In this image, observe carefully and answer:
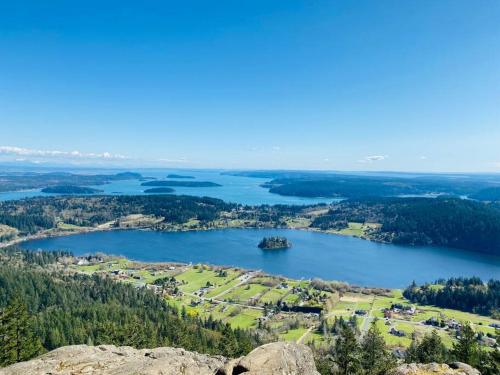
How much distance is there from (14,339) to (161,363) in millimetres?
27033

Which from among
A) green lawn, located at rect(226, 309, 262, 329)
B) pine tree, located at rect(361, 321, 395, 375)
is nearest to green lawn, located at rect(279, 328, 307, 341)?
green lawn, located at rect(226, 309, 262, 329)

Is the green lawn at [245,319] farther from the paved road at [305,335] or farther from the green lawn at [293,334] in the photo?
the paved road at [305,335]

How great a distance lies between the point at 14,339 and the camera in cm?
4088

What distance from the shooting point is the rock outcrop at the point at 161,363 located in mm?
21203

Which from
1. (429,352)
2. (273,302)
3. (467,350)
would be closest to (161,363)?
(467,350)

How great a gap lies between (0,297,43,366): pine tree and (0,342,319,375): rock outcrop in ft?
66.5

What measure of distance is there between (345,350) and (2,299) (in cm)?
9522

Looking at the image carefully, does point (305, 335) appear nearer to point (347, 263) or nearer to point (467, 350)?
point (467, 350)

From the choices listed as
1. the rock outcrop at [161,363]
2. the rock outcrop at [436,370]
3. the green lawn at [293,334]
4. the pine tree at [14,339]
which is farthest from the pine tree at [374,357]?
the green lawn at [293,334]

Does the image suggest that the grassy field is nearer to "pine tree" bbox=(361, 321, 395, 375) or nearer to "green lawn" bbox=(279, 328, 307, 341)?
"green lawn" bbox=(279, 328, 307, 341)

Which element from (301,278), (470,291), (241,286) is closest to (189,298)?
(241,286)

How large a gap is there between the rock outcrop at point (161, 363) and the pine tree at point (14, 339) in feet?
66.5

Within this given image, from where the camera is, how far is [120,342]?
5212 cm

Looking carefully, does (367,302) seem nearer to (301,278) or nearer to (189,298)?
(301,278)
